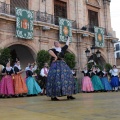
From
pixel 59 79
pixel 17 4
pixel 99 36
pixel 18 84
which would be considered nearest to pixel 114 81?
pixel 99 36

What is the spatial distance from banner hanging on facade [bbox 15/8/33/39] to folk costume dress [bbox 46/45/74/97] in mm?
7602

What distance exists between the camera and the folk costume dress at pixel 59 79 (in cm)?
511

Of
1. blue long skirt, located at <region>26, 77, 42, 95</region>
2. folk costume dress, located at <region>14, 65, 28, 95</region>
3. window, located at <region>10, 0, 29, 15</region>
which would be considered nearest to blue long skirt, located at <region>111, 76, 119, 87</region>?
blue long skirt, located at <region>26, 77, 42, 95</region>

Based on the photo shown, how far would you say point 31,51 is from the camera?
13.7 m

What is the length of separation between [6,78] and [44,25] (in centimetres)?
600

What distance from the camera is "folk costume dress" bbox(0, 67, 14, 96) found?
8344 mm

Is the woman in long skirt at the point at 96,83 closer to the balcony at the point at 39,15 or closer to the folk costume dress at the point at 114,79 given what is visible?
the folk costume dress at the point at 114,79

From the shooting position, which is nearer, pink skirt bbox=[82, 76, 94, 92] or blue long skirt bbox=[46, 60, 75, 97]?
blue long skirt bbox=[46, 60, 75, 97]

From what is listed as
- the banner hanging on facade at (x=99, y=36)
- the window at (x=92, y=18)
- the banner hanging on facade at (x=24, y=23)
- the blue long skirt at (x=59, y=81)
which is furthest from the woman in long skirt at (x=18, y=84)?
the window at (x=92, y=18)

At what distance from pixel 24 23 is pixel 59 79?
8190mm

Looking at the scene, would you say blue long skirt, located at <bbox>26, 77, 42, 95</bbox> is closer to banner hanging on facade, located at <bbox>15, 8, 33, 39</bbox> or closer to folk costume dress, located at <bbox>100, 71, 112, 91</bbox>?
banner hanging on facade, located at <bbox>15, 8, 33, 39</bbox>

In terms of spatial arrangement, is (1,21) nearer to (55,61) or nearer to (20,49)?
(20,49)

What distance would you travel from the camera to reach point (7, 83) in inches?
331

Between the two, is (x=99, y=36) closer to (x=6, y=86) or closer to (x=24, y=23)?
(x=24, y=23)
